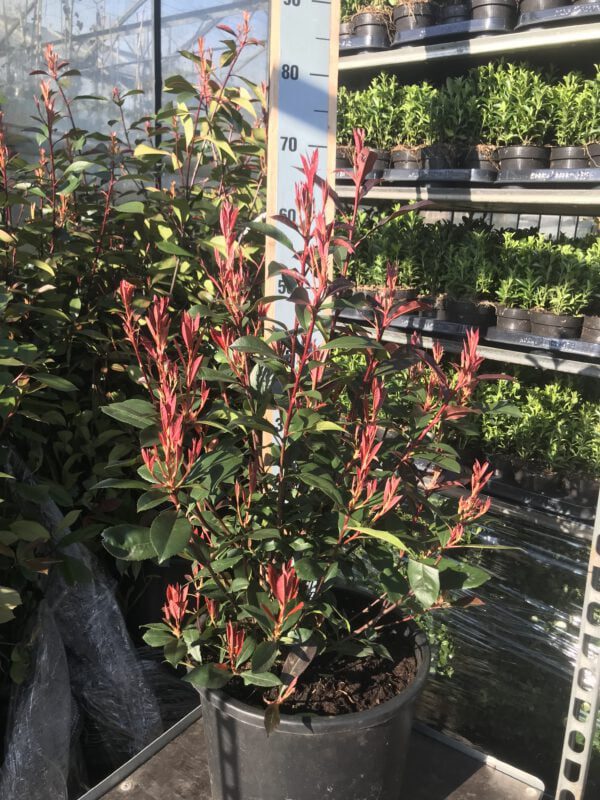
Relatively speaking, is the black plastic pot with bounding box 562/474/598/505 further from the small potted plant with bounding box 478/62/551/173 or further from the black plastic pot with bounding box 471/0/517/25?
the black plastic pot with bounding box 471/0/517/25

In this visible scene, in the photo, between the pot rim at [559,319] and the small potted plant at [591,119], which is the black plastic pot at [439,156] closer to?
the small potted plant at [591,119]

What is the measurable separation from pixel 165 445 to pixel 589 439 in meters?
2.23

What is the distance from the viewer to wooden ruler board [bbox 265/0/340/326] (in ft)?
4.04

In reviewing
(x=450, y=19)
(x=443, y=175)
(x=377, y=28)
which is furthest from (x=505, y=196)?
(x=377, y=28)

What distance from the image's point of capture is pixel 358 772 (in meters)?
0.96

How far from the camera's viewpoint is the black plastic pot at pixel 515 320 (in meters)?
2.67

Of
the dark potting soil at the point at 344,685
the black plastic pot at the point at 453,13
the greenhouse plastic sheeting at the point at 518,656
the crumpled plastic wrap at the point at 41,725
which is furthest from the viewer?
the black plastic pot at the point at 453,13

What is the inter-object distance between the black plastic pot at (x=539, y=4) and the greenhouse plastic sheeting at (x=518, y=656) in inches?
74.9

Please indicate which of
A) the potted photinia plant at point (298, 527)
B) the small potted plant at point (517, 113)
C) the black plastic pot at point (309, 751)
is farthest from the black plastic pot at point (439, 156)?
the black plastic pot at point (309, 751)

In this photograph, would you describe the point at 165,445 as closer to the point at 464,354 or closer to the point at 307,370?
the point at 307,370

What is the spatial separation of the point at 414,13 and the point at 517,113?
0.65 m

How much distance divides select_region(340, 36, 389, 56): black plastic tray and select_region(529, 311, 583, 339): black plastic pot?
140cm

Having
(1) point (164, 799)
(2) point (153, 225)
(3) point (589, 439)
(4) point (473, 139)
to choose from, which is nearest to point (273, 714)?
(1) point (164, 799)

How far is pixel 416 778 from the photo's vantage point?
3.80ft
